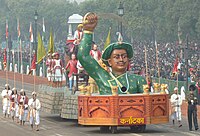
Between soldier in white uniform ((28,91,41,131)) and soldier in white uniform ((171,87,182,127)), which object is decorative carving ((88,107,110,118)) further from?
soldier in white uniform ((171,87,182,127))

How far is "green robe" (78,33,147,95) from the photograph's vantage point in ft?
109

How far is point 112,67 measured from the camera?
33.7 meters

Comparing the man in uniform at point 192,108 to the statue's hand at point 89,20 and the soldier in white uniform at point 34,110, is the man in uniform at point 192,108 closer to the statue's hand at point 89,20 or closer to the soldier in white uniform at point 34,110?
the statue's hand at point 89,20

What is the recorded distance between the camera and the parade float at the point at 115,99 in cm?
3244

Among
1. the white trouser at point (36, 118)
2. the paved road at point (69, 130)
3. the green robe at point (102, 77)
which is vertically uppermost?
the green robe at point (102, 77)

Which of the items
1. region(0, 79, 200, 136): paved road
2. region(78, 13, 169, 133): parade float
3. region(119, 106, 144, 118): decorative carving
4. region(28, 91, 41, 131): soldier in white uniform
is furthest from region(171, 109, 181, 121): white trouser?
region(28, 91, 41, 131): soldier in white uniform

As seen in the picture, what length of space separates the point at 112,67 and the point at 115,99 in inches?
68.4

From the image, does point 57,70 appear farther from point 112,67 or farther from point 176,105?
point 112,67

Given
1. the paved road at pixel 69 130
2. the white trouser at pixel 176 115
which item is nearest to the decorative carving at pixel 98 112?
the paved road at pixel 69 130

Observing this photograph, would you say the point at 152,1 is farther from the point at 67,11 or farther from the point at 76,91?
the point at 76,91

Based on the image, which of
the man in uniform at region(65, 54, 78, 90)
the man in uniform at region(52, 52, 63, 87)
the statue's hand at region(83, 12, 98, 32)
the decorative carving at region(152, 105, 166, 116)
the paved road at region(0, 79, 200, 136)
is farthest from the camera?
the man in uniform at region(52, 52, 63, 87)

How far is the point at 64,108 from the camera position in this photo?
36.2 metres

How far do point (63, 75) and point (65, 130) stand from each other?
799 centimetres

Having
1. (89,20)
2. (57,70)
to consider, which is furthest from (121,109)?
(57,70)
